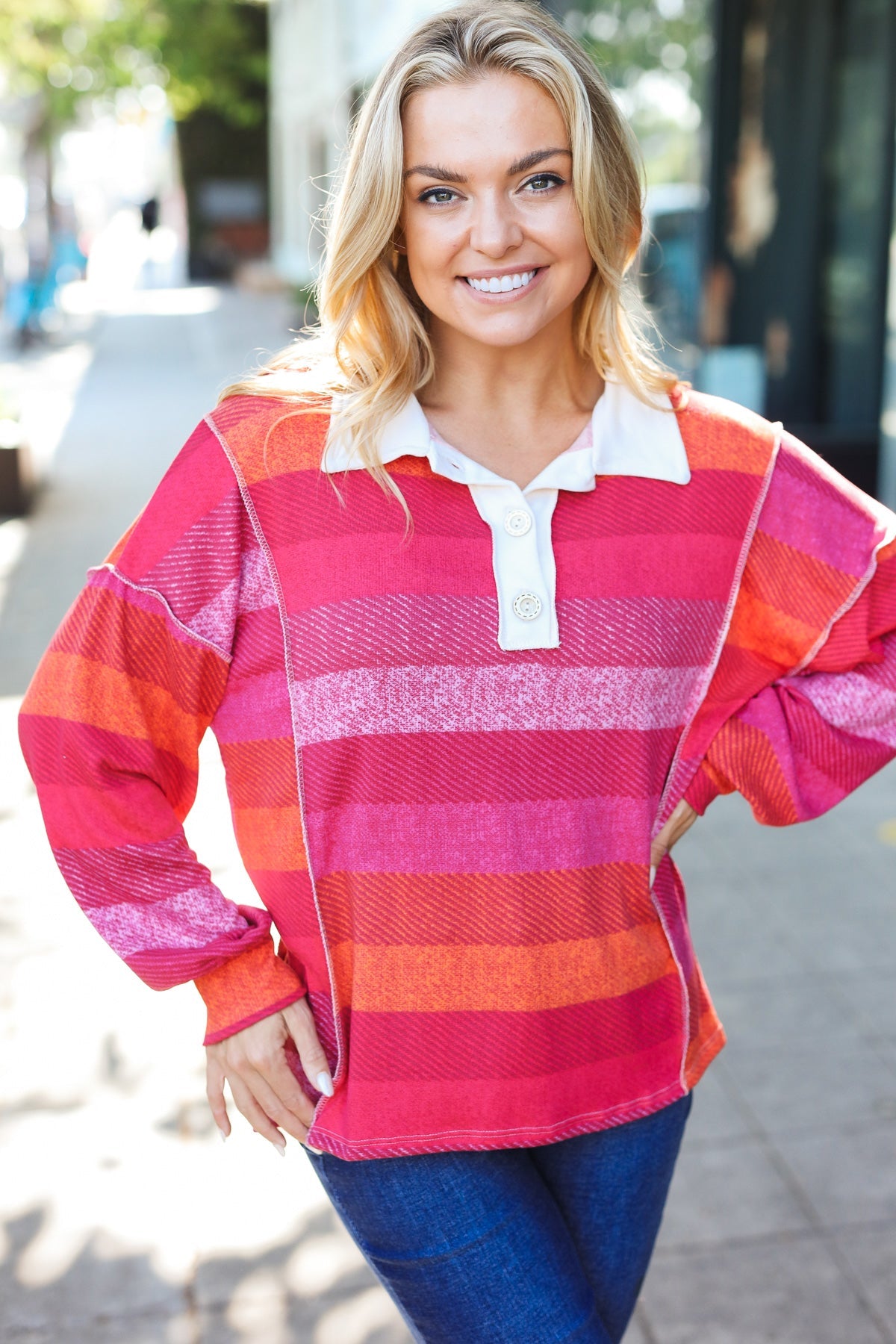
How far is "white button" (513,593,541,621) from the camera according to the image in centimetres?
172

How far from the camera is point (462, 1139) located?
1.75 meters

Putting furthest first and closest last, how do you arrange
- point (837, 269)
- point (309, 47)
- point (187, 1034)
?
point (309, 47), point (837, 269), point (187, 1034)

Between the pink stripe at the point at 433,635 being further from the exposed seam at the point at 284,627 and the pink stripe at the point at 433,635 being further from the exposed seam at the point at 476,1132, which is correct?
the exposed seam at the point at 476,1132

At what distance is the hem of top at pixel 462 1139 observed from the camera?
1.74 metres

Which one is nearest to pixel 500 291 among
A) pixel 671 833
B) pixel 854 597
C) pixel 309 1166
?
pixel 854 597

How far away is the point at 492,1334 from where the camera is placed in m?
1.76

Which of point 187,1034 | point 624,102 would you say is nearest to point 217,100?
point 624,102

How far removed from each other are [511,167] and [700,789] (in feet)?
2.65

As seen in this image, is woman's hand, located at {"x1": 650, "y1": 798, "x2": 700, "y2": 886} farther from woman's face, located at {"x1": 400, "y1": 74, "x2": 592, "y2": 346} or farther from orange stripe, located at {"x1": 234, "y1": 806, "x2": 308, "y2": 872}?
woman's face, located at {"x1": 400, "y1": 74, "x2": 592, "y2": 346}

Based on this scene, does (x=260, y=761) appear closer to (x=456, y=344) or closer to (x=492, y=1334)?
(x=456, y=344)

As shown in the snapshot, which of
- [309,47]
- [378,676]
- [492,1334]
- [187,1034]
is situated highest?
[309,47]

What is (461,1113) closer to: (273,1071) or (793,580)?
(273,1071)

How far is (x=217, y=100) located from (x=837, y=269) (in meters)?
25.0

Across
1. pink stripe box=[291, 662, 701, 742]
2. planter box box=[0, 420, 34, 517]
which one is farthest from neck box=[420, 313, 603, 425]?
planter box box=[0, 420, 34, 517]
